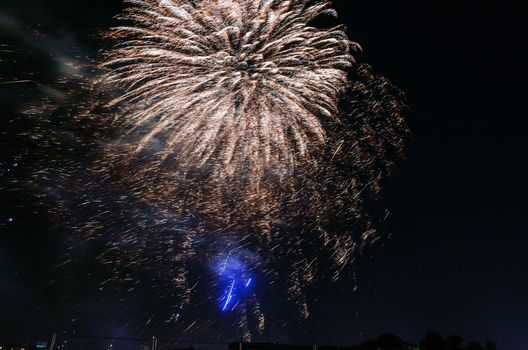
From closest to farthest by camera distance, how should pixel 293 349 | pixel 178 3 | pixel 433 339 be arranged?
pixel 178 3
pixel 293 349
pixel 433 339

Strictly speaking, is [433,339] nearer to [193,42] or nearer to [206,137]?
[206,137]

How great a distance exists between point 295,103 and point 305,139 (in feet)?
5.24

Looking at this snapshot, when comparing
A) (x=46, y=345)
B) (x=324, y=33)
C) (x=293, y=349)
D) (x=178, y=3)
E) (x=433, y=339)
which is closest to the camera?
(x=46, y=345)

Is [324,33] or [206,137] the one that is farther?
[206,137]

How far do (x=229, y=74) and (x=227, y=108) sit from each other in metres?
1.57

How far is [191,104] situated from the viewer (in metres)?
16.2

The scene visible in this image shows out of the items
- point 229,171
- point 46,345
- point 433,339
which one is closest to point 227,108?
point 229,171

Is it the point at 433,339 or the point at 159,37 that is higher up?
the point at 159,37

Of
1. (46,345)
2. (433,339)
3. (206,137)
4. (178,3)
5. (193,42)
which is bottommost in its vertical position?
(433,339)

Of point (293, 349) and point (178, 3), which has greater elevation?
point (178, 3)

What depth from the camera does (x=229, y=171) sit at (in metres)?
17.3

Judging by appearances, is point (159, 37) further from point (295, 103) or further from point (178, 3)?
point (295, 103)

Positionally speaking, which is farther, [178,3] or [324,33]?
[324,33]

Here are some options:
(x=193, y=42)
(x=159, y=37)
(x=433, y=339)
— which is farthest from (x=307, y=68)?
(x=433, y=339)
